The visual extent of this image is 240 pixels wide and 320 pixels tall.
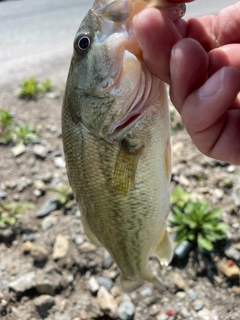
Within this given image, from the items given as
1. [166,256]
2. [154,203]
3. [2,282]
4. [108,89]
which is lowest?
[2,282]

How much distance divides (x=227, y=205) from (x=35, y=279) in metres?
1.54

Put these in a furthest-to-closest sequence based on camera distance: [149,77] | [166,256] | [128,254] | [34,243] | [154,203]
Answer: [34,243] < [166,256] < [128,254] < [154,203] < [149,77]

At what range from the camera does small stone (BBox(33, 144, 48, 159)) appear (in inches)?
140

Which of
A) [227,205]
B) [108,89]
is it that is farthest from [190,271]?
[108,89]

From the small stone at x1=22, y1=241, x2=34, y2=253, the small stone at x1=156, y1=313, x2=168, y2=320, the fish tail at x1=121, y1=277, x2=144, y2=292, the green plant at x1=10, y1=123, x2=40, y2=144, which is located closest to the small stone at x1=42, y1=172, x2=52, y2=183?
the green plant at x1=10, y1=123, x2=40, y2=144

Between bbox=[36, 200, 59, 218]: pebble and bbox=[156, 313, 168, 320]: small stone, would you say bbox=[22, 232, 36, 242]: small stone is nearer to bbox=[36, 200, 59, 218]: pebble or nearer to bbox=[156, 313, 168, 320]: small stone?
bbox=[36, 200, 59, 218]: pebble

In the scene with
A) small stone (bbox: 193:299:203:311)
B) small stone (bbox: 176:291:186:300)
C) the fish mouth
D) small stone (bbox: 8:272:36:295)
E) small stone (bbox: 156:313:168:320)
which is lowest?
small stone (bbox: 156:313:168:320)

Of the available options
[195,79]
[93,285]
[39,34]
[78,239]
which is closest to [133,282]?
[93,285]

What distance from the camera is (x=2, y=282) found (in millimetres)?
2490

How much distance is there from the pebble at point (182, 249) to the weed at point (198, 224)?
29 mm

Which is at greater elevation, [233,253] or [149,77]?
[149,77]

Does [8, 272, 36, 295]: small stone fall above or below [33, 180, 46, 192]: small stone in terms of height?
below

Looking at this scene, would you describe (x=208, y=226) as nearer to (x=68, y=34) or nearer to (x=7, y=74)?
(x=7, y=74)

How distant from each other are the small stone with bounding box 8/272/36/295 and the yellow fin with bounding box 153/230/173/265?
94 cm
